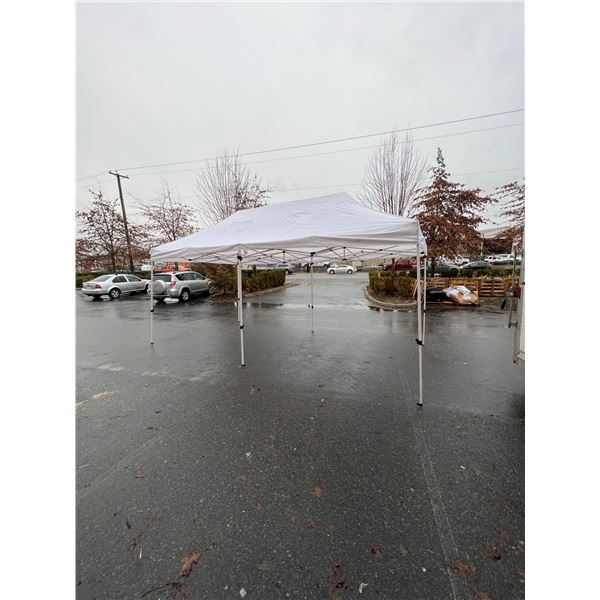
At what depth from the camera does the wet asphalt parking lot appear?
153cm

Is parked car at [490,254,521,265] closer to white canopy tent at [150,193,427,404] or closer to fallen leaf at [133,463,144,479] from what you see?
white canopy tent at [150,193,427,404]

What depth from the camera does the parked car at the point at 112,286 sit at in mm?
15352

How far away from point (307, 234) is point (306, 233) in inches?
3.4

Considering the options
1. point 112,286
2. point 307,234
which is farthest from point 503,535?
point 112,286

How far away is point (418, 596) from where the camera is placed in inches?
56.2

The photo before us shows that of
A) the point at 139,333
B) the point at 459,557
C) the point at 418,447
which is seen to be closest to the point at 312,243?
the point at 418,447

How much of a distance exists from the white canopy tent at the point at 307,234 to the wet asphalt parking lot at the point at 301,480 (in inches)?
33.4

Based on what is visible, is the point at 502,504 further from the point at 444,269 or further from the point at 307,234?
the point at 444,269

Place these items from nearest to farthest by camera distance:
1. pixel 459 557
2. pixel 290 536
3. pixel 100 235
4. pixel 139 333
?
pixel 459 557, pixel 290 536, pixel 139 333, pixel 100 235

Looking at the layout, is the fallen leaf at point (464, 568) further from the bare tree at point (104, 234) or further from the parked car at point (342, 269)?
the parked car at point (342, 269)

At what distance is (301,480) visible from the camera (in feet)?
7.14

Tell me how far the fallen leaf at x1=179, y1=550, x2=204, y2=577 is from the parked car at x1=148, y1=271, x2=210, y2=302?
12.9 m

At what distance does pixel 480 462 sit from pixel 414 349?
3185 millimetres

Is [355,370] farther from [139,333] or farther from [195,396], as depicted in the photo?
[139,333]
